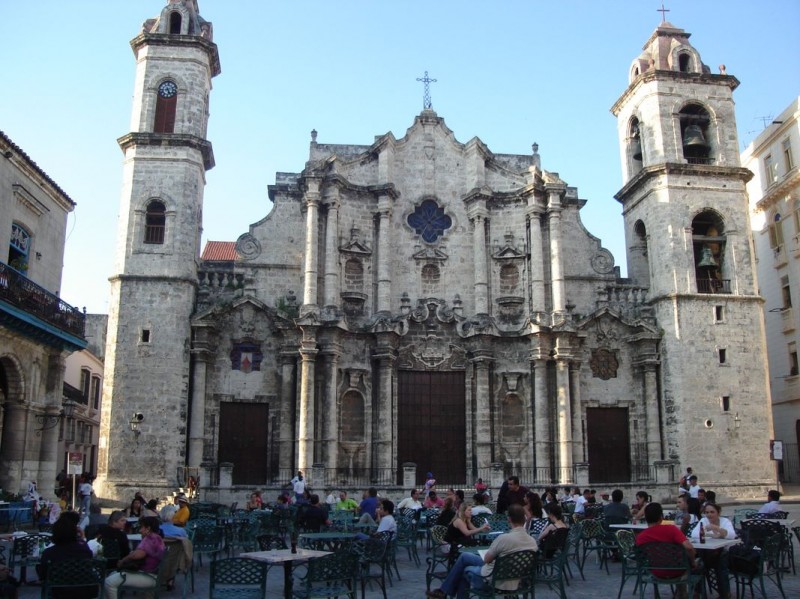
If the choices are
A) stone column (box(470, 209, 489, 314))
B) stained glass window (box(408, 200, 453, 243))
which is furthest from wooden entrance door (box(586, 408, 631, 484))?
Result: stained glass window (box(408, 200, 453, 243))

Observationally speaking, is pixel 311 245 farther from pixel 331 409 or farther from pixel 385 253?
pixel 331 409

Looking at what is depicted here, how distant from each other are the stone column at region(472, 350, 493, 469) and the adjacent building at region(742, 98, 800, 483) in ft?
48.0

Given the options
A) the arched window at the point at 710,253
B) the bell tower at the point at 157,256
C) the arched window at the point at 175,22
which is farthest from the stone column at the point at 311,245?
the arched window at the point at 710,253

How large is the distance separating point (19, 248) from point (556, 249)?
57.0 feet

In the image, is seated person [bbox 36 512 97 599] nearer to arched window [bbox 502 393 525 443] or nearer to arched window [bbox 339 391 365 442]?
arched window [bbox 339 391 365 442]

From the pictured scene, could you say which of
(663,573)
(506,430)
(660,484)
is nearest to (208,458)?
(506,430)

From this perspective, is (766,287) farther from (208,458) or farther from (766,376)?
(208,458)

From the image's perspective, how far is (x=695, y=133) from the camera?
94.5 ft

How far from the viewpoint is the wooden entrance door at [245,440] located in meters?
25.7

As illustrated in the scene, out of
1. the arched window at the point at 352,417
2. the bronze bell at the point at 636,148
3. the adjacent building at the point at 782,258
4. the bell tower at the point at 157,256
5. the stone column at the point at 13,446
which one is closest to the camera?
the stone column at the point at 13,446

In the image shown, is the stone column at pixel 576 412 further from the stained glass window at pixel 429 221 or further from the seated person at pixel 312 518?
the seated person at pixel 312 518

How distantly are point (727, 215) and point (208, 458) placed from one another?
19997 millimetres

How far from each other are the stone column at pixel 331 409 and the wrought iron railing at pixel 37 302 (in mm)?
7714

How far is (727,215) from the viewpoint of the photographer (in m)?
28.2
